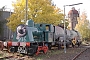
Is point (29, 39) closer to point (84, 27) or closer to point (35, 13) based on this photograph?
point (35, 13)

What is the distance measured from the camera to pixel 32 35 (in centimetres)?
1773

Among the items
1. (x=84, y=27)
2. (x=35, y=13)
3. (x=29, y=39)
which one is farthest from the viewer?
(x=84, y=27)

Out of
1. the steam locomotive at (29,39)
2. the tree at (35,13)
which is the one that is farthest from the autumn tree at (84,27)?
Answer: the steam locomotive at (29,39)

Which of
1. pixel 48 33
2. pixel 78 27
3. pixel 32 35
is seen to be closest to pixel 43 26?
pixel 48 33

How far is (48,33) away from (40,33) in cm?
118

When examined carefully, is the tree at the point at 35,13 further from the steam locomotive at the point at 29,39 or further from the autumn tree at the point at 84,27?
the autumn tree at the point at 84,27

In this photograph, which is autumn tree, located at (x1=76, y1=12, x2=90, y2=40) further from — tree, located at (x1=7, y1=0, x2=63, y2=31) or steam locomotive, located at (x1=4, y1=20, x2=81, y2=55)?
steam locomotive, located at (x1=4, y1=20, x2=81, y2=55)

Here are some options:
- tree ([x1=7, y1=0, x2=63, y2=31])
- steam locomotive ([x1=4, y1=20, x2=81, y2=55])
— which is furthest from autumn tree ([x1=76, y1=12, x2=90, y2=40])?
steam locomotive ([x1=4, y1=20, x2=81, y2=55])

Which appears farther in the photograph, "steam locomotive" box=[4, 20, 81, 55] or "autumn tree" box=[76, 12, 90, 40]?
"autumn tree" box=[76, 12, 90, 40]

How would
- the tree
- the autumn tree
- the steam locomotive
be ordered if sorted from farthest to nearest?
the autumn tree, the tree, the steam locomotive

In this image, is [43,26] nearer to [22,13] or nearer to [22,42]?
[22,42]

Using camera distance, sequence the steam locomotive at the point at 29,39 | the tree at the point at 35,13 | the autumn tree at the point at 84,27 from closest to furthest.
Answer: the steam locomotive at the point at 29,39, the tree at the point at 35,13, the autumn tree at the point at 84,27

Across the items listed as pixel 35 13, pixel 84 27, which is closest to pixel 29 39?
pixel 35 13

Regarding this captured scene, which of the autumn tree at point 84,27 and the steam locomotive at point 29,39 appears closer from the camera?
the steam locomotive at point 29,39
